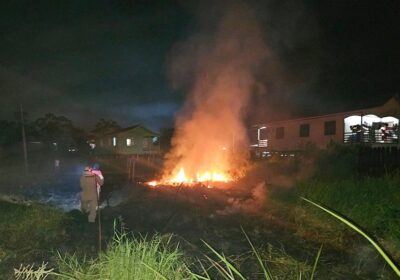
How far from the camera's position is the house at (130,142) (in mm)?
39906

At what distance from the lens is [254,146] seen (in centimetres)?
3203

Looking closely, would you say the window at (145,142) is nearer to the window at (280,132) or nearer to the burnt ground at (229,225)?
the window at (280,132)

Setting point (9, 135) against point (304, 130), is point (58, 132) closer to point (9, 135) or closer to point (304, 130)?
point (9, 135)

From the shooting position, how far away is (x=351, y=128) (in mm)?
22141

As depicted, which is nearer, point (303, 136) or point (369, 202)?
point (369, 202)

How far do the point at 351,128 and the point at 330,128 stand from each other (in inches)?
69.1

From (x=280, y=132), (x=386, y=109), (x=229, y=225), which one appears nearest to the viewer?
(x=229, y=225)

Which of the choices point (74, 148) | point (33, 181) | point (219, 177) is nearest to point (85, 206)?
point (219, 177)

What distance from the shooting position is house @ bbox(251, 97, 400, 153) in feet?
71.1

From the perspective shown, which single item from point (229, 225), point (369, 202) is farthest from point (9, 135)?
point (369, 202)

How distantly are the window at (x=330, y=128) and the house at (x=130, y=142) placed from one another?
2056 cm

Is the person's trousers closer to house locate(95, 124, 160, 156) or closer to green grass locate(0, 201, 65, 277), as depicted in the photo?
green grass locate(0, 201, 65, 277)

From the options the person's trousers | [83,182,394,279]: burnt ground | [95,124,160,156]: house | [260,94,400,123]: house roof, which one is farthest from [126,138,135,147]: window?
the person's trousers

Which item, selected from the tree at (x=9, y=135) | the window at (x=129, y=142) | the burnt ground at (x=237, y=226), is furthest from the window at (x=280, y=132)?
the tree at (x=9, y=135)
